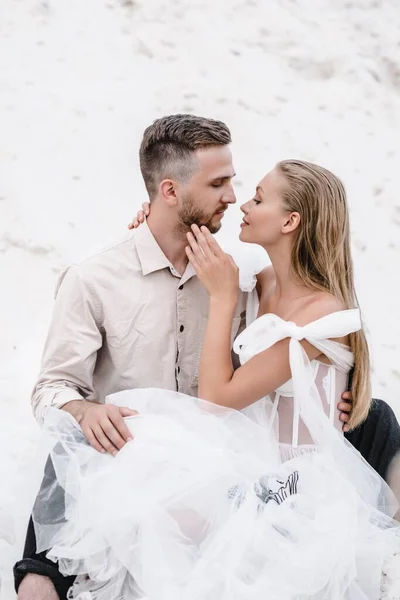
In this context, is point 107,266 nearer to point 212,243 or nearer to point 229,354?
point 212,243

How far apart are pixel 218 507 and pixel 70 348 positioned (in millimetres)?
586

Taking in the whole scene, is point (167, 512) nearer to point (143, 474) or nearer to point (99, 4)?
point (143, 474)

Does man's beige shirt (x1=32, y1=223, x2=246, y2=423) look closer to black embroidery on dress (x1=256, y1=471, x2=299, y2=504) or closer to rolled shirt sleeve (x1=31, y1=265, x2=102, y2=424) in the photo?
rolled shirt sleeve (x1=31, y1=265, x2=102, y2=424)

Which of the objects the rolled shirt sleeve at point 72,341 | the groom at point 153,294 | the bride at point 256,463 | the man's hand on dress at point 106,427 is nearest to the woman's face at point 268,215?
the bride at point 256,463

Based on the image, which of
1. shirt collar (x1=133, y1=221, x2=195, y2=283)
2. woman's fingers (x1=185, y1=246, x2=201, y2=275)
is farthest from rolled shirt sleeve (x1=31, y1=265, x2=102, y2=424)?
woman's fingers (x1=185, y1=246, x2=201, y2=275)

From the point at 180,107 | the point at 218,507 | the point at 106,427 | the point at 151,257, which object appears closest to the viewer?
the point at 218,507

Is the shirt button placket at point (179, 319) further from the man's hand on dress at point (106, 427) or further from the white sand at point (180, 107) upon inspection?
the white sand at point (180, 107)

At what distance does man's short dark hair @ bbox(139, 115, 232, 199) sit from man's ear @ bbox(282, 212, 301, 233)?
281mm

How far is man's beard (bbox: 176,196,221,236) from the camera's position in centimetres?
211

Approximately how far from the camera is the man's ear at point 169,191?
2.12 metres

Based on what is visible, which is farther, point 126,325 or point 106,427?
point 126,325

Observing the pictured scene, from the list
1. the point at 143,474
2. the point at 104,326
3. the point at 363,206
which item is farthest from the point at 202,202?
the point at 363,206

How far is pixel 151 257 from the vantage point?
7.02 feet

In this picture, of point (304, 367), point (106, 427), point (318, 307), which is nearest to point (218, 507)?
point (106, 427)
